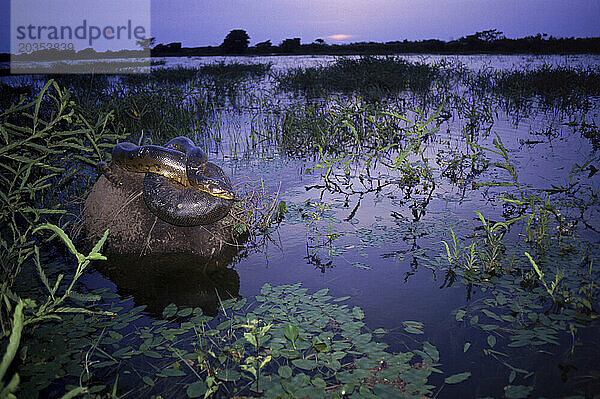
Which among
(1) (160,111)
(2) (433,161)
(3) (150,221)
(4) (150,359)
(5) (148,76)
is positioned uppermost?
(5) (148,76)

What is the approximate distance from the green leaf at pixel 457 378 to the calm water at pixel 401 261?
39 millimetres

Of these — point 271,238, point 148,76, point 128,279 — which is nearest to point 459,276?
point 271,238

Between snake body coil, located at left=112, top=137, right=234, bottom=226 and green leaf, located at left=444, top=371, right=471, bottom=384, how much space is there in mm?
2434

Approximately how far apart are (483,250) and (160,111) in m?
7.71

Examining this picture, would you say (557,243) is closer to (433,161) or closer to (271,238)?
(271,238)

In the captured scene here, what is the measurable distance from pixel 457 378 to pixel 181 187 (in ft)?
9.55

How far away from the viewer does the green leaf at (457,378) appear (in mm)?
2615

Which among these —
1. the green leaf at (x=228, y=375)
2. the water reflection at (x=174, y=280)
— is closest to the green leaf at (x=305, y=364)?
the green leaf at (x=228, y=375)

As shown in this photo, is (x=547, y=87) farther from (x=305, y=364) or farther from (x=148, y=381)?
(x=148, y=381)

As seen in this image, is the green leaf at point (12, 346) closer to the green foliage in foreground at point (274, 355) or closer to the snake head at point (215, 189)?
the green foliage in foreground at point (274, 355)

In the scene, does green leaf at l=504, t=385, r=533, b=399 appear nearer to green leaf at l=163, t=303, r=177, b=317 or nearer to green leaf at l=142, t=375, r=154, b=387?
green leaf at l=142, t=375, r=154, b=387

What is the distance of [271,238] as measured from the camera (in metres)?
4.84

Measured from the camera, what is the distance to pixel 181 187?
169 inches

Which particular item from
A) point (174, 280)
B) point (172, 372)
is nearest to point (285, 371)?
point (172, 372)
